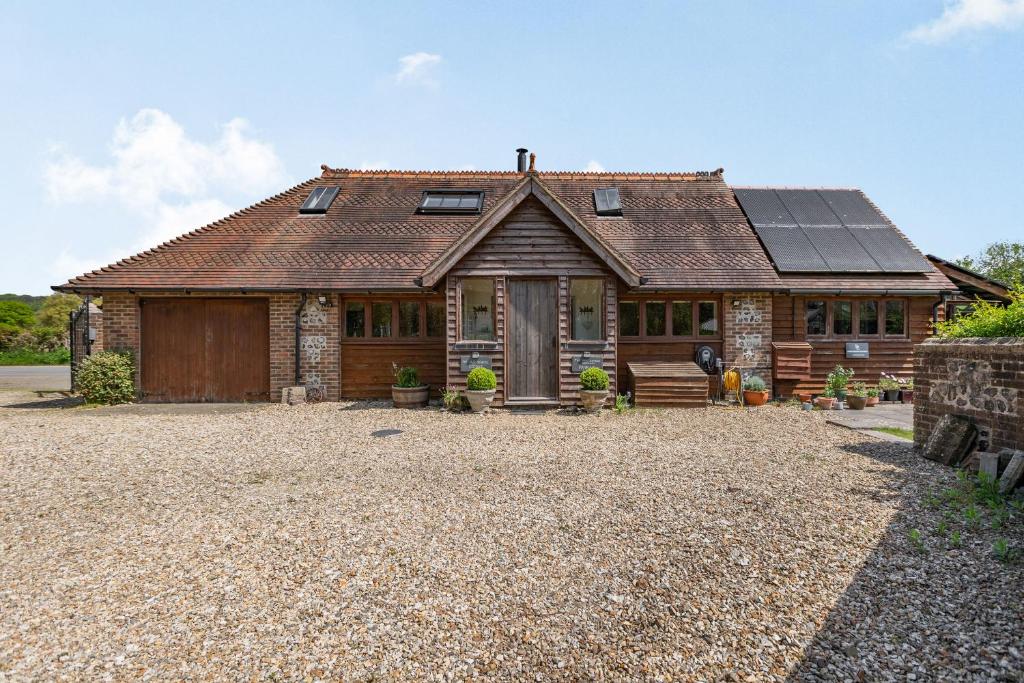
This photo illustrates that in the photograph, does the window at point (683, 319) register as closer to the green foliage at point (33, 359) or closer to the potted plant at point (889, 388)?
the potted plant at point (889, 388)

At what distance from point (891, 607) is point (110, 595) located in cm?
535

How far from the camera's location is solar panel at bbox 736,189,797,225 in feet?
51.6

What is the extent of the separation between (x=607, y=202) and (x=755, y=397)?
7292 mm

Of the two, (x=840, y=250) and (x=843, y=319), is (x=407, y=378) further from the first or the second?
(x=840, y=250)

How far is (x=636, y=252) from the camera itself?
14148 millimetres

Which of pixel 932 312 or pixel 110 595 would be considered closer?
pixel 110 595

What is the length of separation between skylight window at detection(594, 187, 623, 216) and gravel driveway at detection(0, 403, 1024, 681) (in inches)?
392

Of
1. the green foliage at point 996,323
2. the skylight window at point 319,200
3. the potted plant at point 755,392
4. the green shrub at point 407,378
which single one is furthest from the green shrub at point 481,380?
the skylight window at point 319,200

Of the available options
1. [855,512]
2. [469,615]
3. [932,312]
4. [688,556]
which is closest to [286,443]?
[469,615]

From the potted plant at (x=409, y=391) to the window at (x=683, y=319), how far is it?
21.6 ft

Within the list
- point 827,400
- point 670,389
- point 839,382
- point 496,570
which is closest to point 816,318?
point 839,382

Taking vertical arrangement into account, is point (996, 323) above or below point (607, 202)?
below

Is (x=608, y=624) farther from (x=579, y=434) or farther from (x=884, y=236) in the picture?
(x=884, y=236)

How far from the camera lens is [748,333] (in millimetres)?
13594
